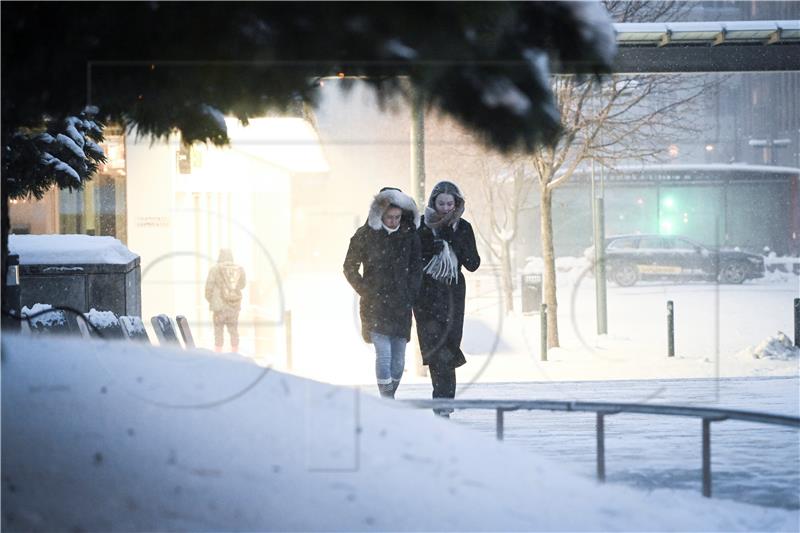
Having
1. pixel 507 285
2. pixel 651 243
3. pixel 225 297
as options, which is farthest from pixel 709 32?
pixel 651 243

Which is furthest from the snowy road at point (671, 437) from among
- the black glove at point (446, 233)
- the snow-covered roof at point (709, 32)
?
the snow-covered roof at point (709, 32)

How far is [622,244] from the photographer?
89.4 feet

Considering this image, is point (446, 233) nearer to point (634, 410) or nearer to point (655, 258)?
point (634, 410)

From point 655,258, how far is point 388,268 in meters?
20.4

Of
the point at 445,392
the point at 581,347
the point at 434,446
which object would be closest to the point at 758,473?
the point at 445,392

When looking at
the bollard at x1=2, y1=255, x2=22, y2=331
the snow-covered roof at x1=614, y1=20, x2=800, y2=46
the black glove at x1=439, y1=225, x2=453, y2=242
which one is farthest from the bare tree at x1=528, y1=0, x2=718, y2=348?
the bollard at x1=2, y1=255, x2=22, y2=331

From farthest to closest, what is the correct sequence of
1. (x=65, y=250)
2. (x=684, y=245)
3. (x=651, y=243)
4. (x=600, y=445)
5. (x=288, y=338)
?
(x=684, y=245) < (x=651, y=243) < (x=288, y=338) < (x=65, y=250) < (x=600, y=445)

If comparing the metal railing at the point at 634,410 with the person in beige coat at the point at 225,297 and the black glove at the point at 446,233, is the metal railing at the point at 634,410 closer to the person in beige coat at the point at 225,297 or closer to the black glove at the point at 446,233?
the black glove at the point at 446,233

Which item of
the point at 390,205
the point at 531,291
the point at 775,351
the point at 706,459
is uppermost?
the point at 390,205

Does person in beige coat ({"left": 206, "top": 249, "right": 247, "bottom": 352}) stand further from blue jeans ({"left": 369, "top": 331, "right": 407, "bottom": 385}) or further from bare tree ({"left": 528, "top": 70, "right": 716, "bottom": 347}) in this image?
blue jeans ({"left": 369, "top": 331, "right": 407, "bottom": 385})

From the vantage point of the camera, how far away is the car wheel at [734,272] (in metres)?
30.9

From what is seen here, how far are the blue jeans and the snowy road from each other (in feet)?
3.86

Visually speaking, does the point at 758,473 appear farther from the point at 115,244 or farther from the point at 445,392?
the point at 115,244

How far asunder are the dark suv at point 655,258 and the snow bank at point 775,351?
11143 mm
